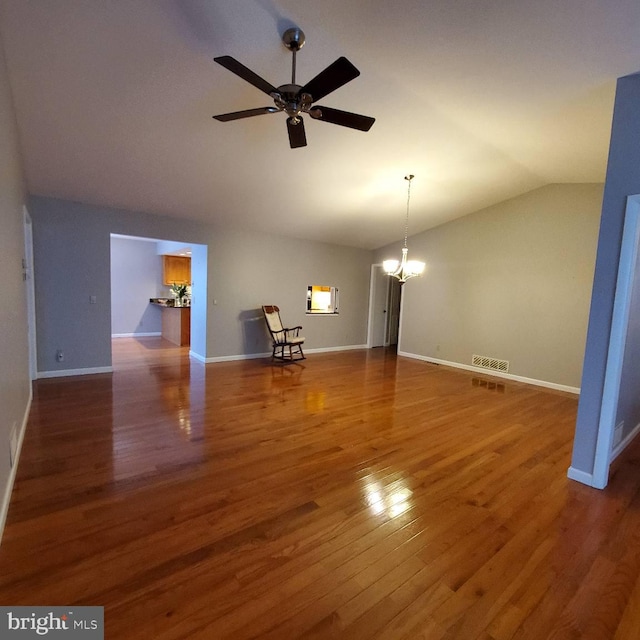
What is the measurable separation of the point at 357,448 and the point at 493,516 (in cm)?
113

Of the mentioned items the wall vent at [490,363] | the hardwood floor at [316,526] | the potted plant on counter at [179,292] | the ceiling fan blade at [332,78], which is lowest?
the hardwood floor at [316,526]

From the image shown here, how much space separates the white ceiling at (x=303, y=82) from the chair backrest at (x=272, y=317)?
1.99 metres

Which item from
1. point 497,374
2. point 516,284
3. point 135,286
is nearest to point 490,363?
point 497,374

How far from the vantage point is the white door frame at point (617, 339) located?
7.59ft

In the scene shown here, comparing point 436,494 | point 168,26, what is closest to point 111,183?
point 168,26

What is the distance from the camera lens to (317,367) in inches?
235

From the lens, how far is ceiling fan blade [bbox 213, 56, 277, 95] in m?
1.84

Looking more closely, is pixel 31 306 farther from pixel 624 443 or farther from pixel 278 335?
pixel 624 443

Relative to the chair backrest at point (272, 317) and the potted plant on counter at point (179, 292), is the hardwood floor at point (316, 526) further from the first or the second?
the potted plant on counter at point (179, 292)

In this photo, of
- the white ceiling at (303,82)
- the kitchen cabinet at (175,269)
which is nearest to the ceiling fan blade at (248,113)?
the white ceiling at (303,82)

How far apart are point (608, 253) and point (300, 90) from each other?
8.07 ft

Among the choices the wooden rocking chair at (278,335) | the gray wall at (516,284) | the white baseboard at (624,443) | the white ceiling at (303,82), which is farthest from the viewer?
the wooden rocking chair at (278,335)

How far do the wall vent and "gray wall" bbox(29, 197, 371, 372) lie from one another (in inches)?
109

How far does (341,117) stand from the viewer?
238cm
